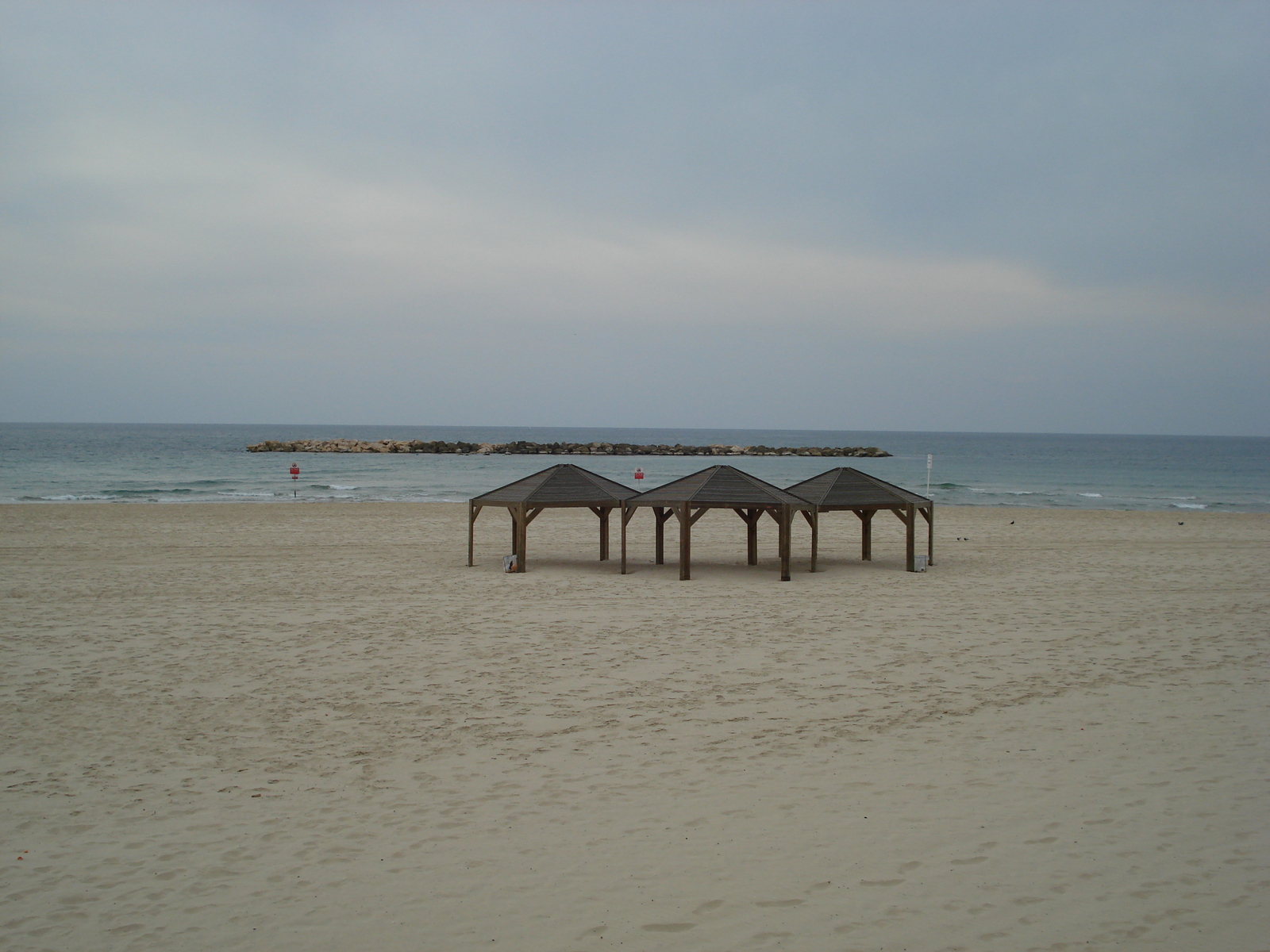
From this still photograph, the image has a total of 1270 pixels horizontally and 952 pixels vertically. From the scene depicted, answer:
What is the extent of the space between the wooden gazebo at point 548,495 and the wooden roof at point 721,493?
0.49 meters

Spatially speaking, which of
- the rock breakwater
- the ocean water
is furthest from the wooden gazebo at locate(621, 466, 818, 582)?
the rock breakwater

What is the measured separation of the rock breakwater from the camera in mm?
64125

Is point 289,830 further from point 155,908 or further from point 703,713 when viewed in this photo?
point 703,713

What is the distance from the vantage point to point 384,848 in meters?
4.13

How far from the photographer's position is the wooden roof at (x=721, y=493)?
11.4m

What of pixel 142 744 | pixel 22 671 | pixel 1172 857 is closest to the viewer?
pixel 1172 857

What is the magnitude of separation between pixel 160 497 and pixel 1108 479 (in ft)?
143

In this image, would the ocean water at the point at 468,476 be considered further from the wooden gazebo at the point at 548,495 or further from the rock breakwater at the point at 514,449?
the wooden gazebo at the point at 548,495

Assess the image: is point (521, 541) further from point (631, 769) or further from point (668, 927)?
point (668, 927)

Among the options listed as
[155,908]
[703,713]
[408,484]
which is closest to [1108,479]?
[408,484]

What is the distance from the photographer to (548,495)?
A: 12.0 meters

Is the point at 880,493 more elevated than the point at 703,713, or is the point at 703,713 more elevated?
the point at 880,493

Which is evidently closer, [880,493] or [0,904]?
[0,904]

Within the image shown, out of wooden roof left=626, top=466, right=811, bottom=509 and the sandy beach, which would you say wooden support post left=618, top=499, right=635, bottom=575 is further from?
the sandy beach
